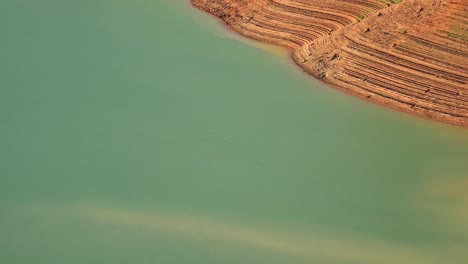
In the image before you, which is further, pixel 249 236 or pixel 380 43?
pixel 380 43

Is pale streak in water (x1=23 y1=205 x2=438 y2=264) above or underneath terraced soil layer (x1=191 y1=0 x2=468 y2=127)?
underneath

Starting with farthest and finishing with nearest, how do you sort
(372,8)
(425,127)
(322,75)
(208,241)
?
(372,8)
(322,75)
(425,127)
(208,241)

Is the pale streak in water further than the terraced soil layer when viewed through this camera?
No

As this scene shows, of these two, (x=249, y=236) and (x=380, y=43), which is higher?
(x=380, y=43)

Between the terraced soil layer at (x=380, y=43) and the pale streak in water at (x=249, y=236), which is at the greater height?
the terraced soil layer at (x=380, y=43)

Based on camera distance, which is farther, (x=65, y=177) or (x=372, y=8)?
(x=372, y=8)

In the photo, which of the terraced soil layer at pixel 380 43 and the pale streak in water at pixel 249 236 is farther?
the terraced soil layer at pixel 380 43

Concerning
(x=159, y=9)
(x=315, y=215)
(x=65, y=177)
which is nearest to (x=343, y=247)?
(x=315, y=215)

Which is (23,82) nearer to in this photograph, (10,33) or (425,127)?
(10,33)
